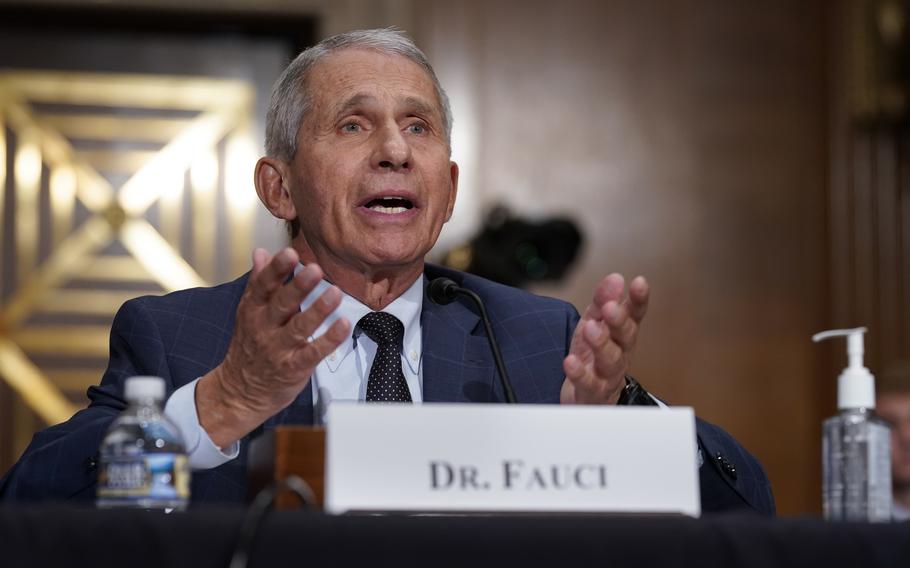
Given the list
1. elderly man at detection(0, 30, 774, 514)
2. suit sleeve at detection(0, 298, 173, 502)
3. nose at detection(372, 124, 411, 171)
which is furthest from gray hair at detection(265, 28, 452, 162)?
suit sleeve at detection(0, 298, 173, 502)

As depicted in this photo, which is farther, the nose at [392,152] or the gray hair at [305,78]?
the gray hair at [305,78]

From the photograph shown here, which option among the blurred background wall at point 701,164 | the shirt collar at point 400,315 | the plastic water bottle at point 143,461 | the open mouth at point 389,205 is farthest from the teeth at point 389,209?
the blurred background wall at point 701,164

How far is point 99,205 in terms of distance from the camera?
450cm

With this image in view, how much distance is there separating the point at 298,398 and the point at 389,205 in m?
0.40

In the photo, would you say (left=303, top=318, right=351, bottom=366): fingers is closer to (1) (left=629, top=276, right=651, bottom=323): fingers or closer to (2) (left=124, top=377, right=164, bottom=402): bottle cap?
(2) (left=124, top=377, right=164, bottom=402): bottle cap

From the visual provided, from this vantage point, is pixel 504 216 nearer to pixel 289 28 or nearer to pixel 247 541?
pixel 289 28

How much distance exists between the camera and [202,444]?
1748 mm

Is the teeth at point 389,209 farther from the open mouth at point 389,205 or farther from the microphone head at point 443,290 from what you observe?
the microphone head at point 443,290

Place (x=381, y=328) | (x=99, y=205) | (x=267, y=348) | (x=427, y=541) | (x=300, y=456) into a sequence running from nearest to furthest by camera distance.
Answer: (x=427, y=541)
(x=300, y=456)
(x=267, y=348)
(x=381, y=328)
(x=99, y=205)

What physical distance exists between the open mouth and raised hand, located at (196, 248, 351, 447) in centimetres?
67

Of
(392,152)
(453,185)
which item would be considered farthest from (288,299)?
(453,185)

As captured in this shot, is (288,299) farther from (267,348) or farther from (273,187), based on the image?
(273,187)

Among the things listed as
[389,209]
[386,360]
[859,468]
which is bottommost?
[859,468]

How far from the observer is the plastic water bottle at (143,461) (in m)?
1.42
